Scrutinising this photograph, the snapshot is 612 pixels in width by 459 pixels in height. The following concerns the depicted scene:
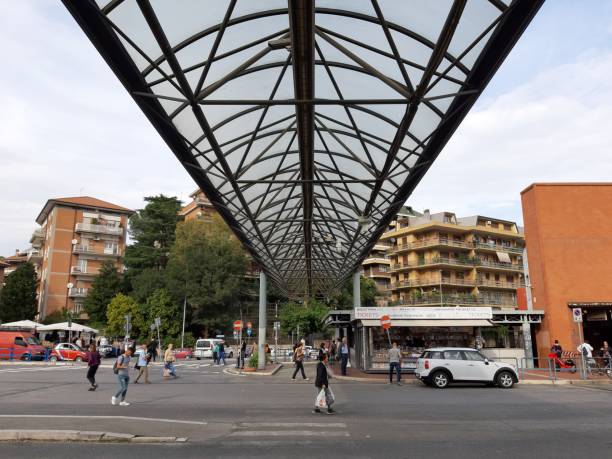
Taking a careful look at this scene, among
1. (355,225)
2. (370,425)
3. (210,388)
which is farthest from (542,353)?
(370,425)

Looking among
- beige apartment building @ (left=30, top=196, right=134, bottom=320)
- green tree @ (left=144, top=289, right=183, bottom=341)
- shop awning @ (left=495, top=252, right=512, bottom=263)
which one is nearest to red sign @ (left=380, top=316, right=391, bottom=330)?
green tree @ (left=144, top=289, right=183, bottom=341)

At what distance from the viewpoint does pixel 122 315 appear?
5538cm

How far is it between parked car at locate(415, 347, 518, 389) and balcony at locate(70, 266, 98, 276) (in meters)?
61.6

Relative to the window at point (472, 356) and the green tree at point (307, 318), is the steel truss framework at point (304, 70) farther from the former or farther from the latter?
the green tree at point (307, 318)

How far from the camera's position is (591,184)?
1123 inches

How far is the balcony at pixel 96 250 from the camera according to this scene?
69.2m

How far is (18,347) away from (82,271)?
33.6 metres

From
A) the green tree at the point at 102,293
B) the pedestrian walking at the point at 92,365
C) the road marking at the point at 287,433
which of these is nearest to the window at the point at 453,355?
the road marking at the point at 287,433

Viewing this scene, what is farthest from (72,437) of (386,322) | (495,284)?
(495,284)

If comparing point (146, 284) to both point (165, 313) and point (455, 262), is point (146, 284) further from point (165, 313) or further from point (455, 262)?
point (455, 262)

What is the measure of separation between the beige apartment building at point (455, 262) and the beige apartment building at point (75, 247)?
40.6m

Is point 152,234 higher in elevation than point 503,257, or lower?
higher

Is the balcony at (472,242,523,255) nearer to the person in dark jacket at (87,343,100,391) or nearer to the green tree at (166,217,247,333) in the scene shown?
the green tree at (166,217,247,333)

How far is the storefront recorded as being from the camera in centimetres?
2450
